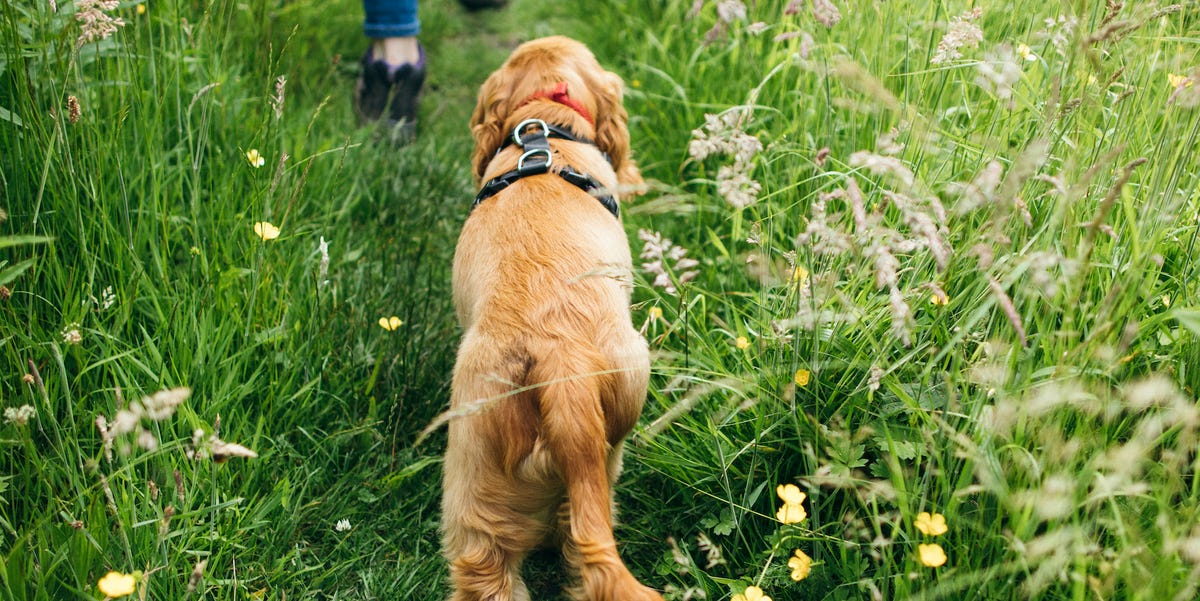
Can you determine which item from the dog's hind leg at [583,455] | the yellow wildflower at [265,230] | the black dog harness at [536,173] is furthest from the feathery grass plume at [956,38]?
the yellow wildflower at [265,230]

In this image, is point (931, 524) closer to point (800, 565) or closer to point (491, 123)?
point (800, 565)

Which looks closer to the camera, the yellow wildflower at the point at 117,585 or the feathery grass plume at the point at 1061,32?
the yellow wildflower at the point at 117,585

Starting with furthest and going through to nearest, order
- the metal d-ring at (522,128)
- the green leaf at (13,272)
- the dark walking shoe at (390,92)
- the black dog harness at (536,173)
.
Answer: the dark walking shoe at (390,92), the metal d-ring at (522,128), the black dog harness at (536,173), the green leaf at (13,272)

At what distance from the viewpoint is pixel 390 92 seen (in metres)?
3.85

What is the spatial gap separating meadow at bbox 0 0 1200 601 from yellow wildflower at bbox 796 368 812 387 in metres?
0.04

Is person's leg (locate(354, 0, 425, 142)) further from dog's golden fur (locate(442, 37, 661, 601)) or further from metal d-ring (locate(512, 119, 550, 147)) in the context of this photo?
dog's golden fur (locate(442, 37, 661, 601))

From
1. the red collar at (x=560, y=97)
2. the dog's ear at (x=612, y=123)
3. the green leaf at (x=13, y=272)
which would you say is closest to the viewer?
the green leaf at (x=13, y=272)

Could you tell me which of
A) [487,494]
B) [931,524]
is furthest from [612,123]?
[931,524]

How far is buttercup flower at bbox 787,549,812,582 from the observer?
176cm

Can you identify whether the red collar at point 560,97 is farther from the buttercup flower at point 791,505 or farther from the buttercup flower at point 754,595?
the buttercup flower at point 754,595

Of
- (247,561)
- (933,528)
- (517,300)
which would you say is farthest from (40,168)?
(933,528)

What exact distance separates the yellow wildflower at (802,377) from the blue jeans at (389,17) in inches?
106

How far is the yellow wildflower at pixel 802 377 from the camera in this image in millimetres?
1920

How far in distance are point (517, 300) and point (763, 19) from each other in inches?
91.4
